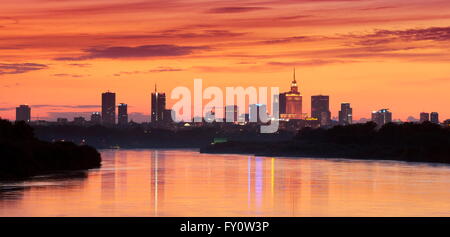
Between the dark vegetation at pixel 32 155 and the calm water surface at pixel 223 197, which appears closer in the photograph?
the calm water surface at pixel 223 197

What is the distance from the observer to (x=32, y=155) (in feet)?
333

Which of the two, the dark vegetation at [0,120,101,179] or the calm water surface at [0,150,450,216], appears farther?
the dark vegetation at [0,120,101,179]

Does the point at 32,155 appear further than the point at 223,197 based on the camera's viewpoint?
Yes

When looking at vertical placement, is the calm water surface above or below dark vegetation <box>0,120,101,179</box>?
below

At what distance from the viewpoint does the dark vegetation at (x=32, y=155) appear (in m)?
89.2

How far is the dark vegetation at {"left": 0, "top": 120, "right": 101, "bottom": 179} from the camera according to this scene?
8919 cm

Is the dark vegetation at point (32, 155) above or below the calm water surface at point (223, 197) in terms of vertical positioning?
above

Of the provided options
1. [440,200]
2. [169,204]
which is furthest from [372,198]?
[169,204]

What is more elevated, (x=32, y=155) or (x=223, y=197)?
(x=32, y=155)

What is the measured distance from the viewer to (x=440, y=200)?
61.2 metres
